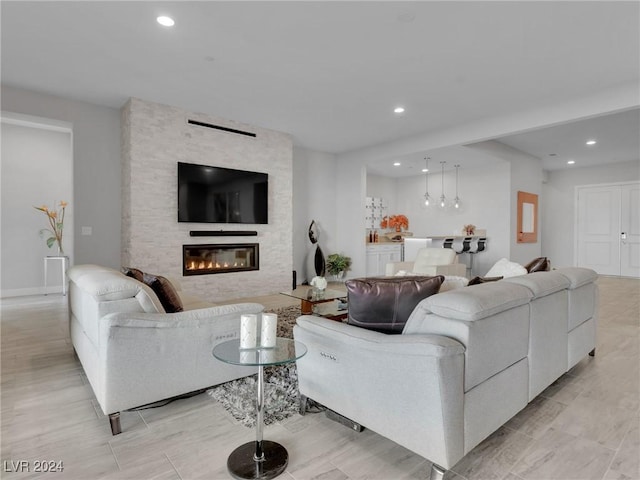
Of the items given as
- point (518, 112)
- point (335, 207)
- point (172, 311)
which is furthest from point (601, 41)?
point (335, 207)

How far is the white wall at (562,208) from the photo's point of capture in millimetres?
9102

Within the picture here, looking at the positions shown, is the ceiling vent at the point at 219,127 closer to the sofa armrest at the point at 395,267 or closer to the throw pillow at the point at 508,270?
the sofa armrest at the point at 395,267

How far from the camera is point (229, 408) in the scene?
7.24 ft

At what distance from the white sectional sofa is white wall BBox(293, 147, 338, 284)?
5070mm

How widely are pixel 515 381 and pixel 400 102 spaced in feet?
12.3

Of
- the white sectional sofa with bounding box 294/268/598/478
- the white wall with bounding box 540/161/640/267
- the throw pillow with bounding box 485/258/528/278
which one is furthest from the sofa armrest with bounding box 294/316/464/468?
the white wall with bounding box 540/161/640/267

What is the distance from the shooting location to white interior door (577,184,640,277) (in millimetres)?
8391

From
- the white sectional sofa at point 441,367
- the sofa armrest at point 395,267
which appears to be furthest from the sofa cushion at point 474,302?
the sofa armrest at point 395,267

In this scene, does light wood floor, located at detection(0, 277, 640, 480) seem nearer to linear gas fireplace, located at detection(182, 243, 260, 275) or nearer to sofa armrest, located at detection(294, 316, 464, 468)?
sofa armrest, located at detection(294, 316, 464, 468)

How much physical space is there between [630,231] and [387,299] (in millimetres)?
9593

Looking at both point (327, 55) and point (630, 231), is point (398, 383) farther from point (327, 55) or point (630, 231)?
point (630, 231)

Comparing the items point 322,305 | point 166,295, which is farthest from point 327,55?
point 166,295

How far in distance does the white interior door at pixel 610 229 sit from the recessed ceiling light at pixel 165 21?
10.0m

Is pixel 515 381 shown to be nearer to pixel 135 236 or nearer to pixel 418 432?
pixel 418 432
